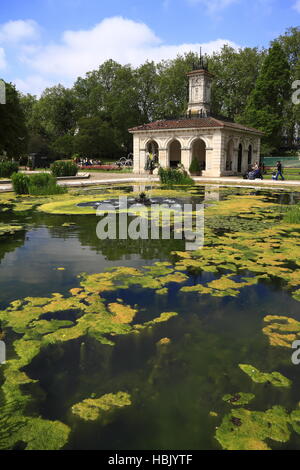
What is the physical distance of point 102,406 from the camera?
2.96 m

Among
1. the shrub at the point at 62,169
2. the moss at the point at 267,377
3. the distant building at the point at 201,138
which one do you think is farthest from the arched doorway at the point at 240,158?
the moss at the point at 267,377

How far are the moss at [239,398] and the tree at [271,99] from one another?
48.8 meters

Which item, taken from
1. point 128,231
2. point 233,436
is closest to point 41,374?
point 233,436

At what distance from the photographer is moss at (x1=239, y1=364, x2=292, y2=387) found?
3.27 meters

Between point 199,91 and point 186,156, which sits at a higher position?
point 199,91

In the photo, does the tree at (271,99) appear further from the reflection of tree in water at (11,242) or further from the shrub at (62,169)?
the reflection of tree in water at (11,242)

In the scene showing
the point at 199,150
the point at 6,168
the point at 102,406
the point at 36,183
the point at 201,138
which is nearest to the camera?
the point at 102,406

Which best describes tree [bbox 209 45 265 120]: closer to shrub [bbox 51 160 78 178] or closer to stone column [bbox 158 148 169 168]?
stone column [bbox 158 148 169 168]

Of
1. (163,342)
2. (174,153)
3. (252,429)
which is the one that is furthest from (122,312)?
(174,153)

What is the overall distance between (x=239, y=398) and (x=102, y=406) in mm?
1122

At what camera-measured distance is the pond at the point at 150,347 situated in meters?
2.76

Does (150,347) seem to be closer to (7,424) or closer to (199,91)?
(7,424)

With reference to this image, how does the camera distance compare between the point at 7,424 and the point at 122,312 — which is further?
the point at 122,312

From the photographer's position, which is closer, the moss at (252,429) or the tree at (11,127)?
the moss at (252,429)
